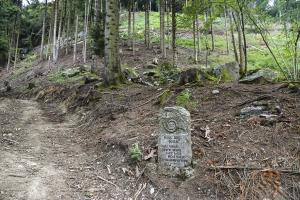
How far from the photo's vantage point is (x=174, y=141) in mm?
6887

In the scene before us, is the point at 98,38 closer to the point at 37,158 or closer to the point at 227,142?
the point at 37,158

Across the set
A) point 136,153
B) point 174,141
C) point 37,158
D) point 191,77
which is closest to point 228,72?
point 191,77

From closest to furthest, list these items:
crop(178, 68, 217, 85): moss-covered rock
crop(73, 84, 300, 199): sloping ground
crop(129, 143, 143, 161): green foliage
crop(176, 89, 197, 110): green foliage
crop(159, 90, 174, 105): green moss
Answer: crop(73, 84, 300, 199): sloping ground < crop(129, 143, 143, 161): green foliage < crop(176, 89, 197, 110): green foliage < crop(159, 90, 174, 105): green moss < crop(178, 68, 217, 85): moss-covered rock

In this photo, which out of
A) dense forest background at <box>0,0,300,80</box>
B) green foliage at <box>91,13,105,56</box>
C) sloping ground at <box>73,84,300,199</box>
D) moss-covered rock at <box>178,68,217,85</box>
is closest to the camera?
sloping ground at <box>73,84,300,199</box>

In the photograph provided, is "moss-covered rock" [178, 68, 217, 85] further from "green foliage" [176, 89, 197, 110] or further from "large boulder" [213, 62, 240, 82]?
"green foliage" [176, 89, 197, 110]

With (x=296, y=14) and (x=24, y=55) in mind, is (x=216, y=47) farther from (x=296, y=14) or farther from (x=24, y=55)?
(x=296, y=14)

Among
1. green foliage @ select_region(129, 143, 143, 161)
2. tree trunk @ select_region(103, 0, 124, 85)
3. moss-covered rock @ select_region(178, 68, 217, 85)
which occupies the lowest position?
green foliage @ select_region(129, 143, 143, 161)

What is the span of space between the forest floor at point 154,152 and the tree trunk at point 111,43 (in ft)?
8.35

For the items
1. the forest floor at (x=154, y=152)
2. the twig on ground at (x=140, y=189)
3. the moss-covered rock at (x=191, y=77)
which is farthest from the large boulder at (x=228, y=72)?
the twig on ground at (x=140, y=189)

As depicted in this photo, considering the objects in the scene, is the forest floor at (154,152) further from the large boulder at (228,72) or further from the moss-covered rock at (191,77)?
the large boulder at (228,72)

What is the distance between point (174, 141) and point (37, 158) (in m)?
3.31

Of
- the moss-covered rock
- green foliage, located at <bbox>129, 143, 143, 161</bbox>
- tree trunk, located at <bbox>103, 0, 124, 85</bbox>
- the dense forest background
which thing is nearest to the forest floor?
green foliage, located at <bbox>129, 143, 143, 161</bbox>

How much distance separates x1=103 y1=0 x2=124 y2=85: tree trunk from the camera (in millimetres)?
14039

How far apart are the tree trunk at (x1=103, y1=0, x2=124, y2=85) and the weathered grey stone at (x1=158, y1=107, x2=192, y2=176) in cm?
759
